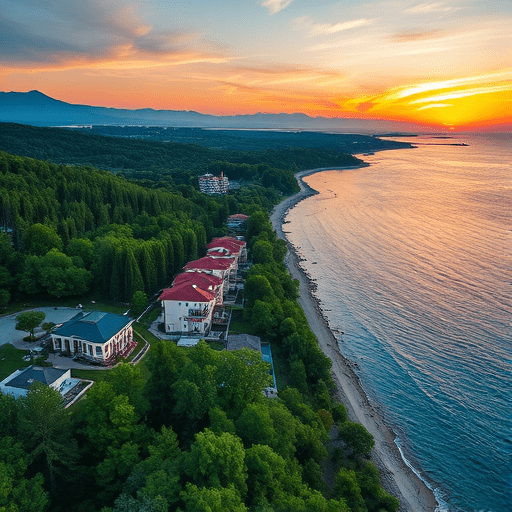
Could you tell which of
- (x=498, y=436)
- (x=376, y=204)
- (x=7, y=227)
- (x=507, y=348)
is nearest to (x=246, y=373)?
(x=498, y=436)

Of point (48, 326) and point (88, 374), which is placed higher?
point (48, 326)

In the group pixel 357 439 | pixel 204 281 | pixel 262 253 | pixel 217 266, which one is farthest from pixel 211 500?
pixel 262 253

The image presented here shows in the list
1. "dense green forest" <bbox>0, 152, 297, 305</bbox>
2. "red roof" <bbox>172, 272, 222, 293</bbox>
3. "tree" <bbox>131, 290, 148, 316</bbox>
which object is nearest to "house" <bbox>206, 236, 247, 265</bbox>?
"dense green forest" <bbox>0, 152, 297, 305</bbox>

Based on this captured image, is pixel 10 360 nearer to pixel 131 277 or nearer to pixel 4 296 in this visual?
pixel 4 296

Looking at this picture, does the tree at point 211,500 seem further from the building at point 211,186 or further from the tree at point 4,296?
the building at point 211,186

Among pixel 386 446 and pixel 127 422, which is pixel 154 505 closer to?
pixel 127 422

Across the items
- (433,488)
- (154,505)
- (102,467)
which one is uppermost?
(154,505)
